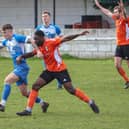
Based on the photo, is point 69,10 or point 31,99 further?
point 69,10

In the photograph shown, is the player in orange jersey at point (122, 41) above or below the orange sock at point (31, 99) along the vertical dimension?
above

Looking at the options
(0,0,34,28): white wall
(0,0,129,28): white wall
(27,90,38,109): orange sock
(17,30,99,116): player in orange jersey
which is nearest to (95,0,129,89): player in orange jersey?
(17,30,99,116): player in orange jersey

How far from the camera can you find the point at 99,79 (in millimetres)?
19141

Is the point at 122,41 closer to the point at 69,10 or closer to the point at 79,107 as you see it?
the point at 79,107

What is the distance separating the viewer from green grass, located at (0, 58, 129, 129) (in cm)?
1118

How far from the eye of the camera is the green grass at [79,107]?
11.2 meters

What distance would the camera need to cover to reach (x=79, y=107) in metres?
13.3

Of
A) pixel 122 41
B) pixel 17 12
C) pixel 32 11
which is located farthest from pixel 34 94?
pixel 17 12

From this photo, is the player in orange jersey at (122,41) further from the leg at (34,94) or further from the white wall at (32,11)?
the white wall at (32,11)

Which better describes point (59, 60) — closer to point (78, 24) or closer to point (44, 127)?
point (44, 127)

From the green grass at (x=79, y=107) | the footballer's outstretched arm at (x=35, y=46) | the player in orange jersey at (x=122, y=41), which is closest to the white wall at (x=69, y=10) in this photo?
the green grass at (x=79, y=107)

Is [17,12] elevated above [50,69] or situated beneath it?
elevated above

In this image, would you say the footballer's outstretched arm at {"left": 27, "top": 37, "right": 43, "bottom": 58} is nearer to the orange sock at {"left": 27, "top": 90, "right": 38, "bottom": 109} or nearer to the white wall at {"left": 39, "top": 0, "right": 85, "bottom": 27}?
the orange sock at {"left": 27, "top": 90, "right": 38, "bottom": 109}

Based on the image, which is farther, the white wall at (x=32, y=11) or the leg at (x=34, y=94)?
the white wall at (x=32, y=11)
